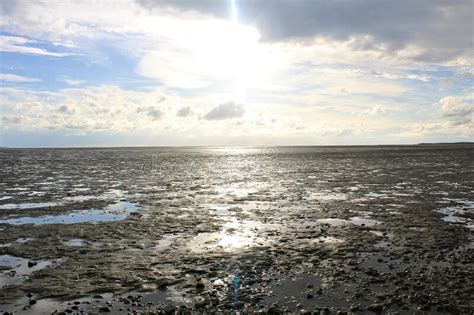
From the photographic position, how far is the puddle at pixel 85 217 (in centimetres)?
2210

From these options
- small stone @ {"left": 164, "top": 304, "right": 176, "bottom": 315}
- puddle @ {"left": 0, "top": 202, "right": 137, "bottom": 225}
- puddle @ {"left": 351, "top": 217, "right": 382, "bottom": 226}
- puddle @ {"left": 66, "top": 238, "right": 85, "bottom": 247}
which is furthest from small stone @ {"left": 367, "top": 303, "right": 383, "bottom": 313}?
puddle @ {"left": 0, "top": 202, "right": 137, "bottom": 225}

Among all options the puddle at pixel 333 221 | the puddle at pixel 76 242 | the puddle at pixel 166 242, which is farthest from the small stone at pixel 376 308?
the puddle at pixel 76 242

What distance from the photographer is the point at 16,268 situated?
1364 centimetres

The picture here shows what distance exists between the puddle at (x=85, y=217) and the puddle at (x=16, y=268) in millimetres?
7219

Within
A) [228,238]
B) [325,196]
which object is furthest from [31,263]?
[325,196]

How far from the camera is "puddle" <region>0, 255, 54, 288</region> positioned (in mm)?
12337

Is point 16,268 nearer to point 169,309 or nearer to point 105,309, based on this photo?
point 105,309

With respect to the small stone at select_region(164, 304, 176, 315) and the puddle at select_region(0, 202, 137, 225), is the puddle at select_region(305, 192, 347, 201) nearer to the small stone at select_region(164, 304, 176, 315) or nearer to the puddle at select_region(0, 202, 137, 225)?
the puddle at select_region(0, 202, 137, 225)

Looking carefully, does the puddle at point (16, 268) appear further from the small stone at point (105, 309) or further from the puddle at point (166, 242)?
the puddle at point (166, 242)

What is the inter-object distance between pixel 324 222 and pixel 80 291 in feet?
45.2

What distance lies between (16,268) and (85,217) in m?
9.95

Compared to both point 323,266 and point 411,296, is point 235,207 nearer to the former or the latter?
point 323,266

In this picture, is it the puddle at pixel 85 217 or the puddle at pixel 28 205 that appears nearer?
the puddle at pixel 85 217

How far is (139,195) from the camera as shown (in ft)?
109
